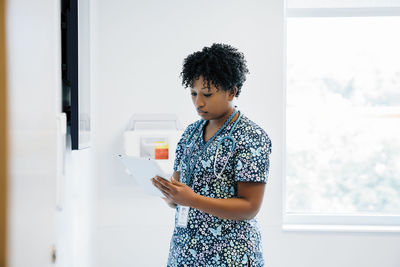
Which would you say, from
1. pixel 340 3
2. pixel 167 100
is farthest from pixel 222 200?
pixel 340 3

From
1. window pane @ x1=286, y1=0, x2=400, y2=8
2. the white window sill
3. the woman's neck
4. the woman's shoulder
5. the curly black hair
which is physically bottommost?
the white window sill

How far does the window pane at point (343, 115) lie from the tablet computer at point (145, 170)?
1.26 metres

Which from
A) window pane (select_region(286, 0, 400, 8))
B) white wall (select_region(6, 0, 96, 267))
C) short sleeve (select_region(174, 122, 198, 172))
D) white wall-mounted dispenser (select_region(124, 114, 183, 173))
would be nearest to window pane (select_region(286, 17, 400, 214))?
window pane (select_region(286, 0, 400, 8))

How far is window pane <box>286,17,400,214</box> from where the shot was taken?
91.0 inches

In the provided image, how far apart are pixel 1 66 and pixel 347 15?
6.75 ft

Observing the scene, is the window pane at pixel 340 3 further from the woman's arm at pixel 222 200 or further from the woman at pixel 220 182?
the woman's arm at pixel 222 200

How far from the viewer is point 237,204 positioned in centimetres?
115

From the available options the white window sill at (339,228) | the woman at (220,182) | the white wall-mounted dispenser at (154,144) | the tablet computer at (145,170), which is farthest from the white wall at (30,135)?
the white window sill at (339,228)

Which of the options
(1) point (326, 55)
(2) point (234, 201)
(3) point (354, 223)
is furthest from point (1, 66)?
(3) point (354, 223)

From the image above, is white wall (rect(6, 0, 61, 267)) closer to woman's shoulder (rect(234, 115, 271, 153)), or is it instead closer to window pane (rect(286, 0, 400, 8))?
woman's shoulder (rect(234, 115, 271, 153))

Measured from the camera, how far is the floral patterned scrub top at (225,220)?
1178 millimetres

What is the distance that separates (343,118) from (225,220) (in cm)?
141

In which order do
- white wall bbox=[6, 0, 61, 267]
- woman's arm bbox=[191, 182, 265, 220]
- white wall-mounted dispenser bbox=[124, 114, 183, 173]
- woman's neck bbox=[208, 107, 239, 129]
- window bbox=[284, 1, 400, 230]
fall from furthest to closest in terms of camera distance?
window bbox=[284, 1, 400, 230] → white wall-mounted dispenser bbox=[124, 114, 183, 173] → woman's neck bbox=[208, 107, 239, 129] → woman's arm bbox=[191, 182, 265, 220] → white wall bbox=[6, 0, 61, 267]

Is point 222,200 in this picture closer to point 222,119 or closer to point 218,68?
point 222,119
